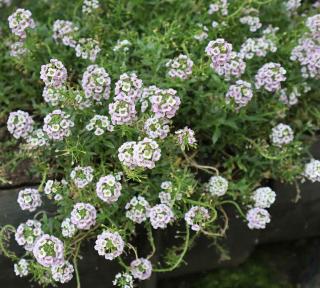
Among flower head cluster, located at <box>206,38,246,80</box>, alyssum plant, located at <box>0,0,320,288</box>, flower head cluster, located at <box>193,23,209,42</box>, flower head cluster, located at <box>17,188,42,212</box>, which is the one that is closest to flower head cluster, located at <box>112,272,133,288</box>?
alyssum plant, located at <box>0,0,320,288</box>

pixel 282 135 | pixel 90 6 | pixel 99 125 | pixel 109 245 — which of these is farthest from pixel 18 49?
pixel 282 135

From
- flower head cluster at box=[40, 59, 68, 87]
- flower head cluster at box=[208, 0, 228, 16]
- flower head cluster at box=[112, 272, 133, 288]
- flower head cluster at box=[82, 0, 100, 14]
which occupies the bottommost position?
flower head cluster at box=[112, 272, 133, 288]

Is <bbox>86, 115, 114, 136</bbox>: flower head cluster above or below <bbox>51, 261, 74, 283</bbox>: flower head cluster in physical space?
above

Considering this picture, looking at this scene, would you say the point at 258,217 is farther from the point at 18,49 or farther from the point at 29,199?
the point at 18,49

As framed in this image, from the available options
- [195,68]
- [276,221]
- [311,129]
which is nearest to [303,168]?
[311,129]

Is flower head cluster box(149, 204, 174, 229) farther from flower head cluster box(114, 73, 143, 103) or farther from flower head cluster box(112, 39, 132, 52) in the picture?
flower head cluster box(112, 39, 132, 52)

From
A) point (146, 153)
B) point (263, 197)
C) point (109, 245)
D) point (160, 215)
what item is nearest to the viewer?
point (146, 153)
